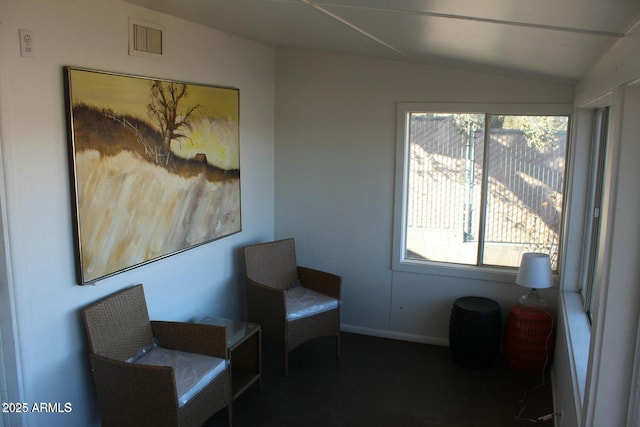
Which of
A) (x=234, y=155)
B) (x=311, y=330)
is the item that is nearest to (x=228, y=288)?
(x=311, y=330)

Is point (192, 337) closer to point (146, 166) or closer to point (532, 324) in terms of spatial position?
point (146, 166)

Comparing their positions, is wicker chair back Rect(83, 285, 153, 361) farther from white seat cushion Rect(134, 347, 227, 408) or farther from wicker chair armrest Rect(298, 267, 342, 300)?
wicker chair armrest Rect(298, 267, 342, 300)

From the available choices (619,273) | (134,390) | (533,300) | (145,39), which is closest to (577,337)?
(533,300)

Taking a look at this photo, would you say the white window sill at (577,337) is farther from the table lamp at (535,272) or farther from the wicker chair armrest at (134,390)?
the wicker chair armrest at (134,390)

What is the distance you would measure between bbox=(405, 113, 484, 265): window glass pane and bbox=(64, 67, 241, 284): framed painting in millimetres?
1494

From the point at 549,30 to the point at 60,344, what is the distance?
255 cm

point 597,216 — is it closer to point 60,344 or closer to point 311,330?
point 311,330

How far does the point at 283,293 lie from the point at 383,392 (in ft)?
3.19

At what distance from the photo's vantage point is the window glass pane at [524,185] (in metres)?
3.84

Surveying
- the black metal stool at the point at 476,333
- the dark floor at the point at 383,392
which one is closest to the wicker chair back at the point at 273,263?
the dark floor at the point at 383,392

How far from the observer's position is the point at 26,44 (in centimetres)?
222

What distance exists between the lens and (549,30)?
1.75 m

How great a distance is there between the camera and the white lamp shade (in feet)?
11.7

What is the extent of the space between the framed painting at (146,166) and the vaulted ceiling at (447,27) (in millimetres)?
522
